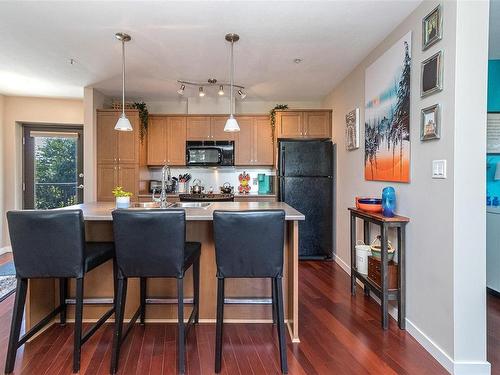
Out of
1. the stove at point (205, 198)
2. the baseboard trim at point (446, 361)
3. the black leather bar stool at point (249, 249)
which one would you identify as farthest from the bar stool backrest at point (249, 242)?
the stove at point (205, 198)

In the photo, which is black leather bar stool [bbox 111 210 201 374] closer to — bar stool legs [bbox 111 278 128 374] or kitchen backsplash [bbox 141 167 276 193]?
bar stool legs [bbox 111 278 128 374]

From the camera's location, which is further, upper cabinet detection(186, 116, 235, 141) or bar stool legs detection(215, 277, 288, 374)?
upper cabinet detection(186, 116, 235, 141)

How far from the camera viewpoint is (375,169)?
9.82 feet

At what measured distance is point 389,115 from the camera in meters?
2.71

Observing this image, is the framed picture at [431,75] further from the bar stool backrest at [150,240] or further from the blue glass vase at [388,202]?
the bar stool backrest at [150,240]

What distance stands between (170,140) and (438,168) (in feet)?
12.9

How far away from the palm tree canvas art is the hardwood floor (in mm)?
1287

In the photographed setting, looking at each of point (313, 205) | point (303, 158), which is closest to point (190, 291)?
point (313, 205)

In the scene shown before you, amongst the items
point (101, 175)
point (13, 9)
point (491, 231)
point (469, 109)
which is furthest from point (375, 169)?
point (101, 175)

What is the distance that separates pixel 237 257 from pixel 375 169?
184cm

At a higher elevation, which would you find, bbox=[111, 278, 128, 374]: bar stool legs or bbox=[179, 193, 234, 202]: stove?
bbox=[179, 193, 234, 202]: stove

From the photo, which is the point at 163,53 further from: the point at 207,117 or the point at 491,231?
the point at 491,231

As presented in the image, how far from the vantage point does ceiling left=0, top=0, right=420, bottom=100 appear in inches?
93.2

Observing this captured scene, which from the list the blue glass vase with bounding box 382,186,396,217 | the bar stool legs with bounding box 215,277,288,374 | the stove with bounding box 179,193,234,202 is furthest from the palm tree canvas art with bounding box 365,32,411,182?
the stove with bounding box 179,193,234,202
